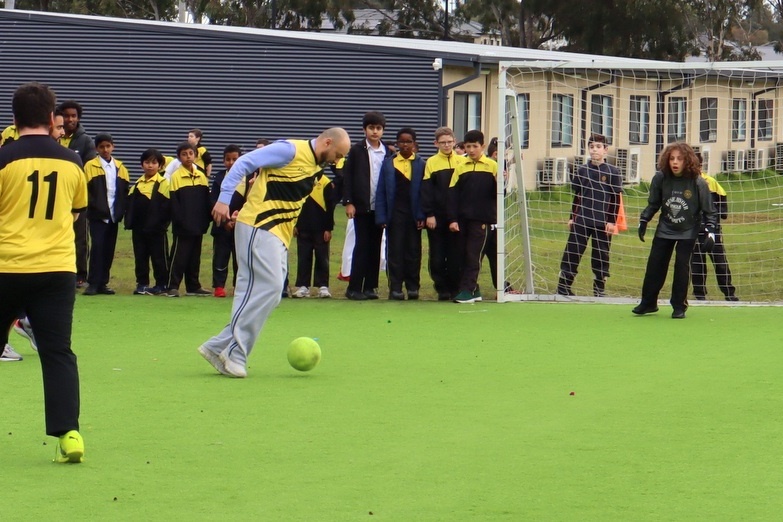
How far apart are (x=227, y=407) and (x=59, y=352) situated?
1.86 metres

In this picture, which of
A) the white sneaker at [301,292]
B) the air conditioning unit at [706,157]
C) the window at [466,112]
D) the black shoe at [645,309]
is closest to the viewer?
the black shoe at [645,309]

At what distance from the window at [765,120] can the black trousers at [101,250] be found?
13.5m

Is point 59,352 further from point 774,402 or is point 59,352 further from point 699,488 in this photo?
point 774,402

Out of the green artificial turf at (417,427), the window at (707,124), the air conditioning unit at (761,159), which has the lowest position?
the green artificial turf at (417,427)

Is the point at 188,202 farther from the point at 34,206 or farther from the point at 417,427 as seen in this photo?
the point at 34,206

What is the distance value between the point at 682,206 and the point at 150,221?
20.6 ft

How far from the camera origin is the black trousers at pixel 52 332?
660cm

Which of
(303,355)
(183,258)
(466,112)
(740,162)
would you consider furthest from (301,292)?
(466,112)

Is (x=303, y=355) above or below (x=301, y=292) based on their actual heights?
above

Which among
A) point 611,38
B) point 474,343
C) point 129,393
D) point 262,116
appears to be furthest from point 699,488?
point 611,38

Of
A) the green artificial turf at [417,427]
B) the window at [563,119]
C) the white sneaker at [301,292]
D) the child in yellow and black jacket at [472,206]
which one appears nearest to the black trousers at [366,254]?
the white sneaker at [301,292]

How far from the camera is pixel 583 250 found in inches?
631

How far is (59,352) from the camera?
6664 mm

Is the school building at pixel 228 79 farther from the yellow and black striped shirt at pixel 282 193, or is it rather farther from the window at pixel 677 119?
the yellow and black striped shirt at pixel 282 193
